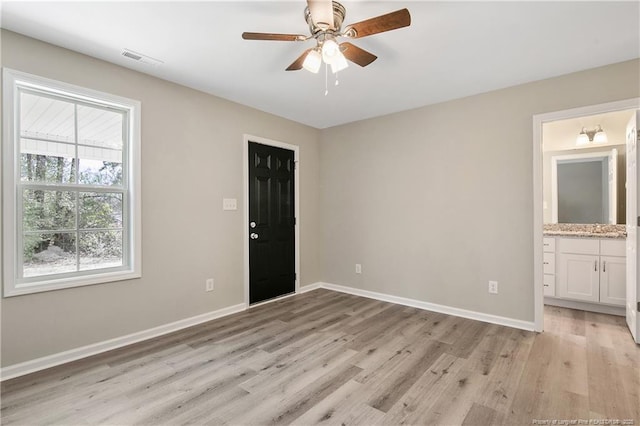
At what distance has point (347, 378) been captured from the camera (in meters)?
2.15

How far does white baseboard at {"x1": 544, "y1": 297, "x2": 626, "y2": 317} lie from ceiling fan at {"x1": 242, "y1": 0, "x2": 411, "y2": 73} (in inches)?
154

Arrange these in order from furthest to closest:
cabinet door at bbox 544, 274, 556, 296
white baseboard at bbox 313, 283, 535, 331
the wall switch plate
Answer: cabinet door at bbox 544, 274, 556, 296 < the wall switch plate < white baseboard at bbox 313, 283, 535, 331

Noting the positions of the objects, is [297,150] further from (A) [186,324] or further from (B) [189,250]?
(A) [186,324]

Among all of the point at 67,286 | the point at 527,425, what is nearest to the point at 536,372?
the point at 527,425

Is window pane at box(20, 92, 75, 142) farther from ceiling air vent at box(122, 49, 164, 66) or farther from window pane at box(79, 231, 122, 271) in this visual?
window pane at box(79, 231, 122, 271)

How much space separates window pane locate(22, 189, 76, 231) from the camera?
2293 millimetres

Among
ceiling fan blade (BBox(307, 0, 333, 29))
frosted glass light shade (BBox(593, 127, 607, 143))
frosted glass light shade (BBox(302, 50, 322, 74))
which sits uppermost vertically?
ceiling fan blade (BBox(307, 0, 333, 29))

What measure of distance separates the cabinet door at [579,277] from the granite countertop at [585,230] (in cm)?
26

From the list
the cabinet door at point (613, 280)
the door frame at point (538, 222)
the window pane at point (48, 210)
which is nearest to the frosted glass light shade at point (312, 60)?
the window pane at point (48, 210)

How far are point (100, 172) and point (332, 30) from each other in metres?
2.33

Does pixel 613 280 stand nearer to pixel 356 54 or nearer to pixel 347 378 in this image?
pixel 347 378

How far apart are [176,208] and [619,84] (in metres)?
4.30

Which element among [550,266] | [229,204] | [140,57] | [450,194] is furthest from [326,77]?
[550,266]

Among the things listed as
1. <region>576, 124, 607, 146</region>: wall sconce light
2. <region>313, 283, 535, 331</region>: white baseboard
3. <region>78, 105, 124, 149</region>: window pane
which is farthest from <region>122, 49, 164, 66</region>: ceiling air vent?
<region>576, 124, 607, 146</region>: wall sconce light
